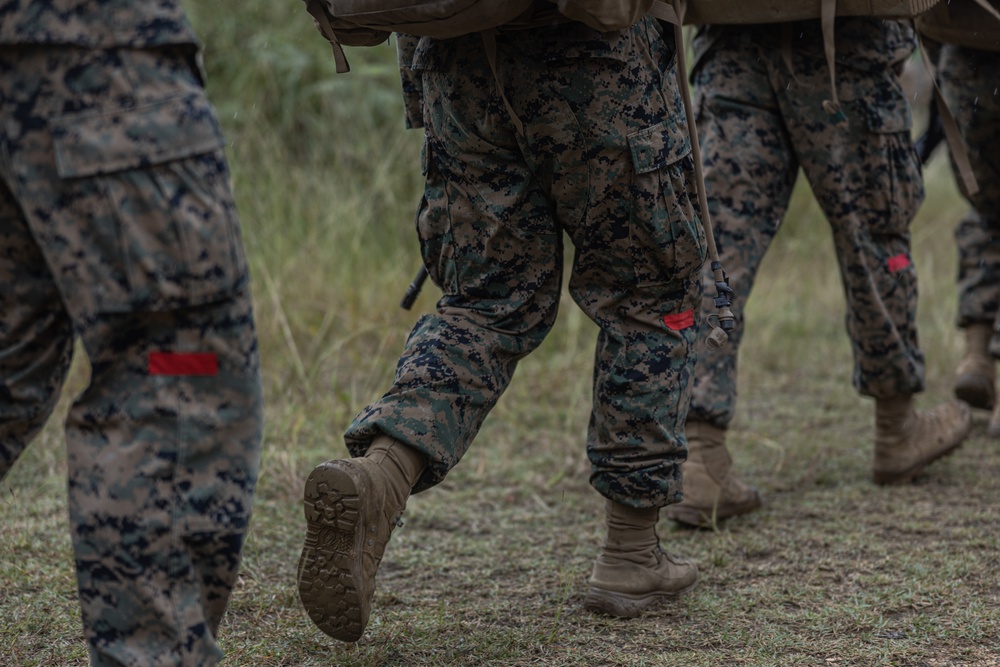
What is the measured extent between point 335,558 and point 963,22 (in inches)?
93.7

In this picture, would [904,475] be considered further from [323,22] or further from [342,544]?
[323,22]

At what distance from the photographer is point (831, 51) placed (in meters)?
2.81

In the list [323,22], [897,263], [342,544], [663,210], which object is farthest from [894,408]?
[323,22]

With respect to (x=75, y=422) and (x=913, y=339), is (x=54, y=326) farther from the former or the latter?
(x=913, y=339)

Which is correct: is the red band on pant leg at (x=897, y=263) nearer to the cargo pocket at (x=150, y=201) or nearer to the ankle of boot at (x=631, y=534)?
the ankle of boot at (x=631, y=534)

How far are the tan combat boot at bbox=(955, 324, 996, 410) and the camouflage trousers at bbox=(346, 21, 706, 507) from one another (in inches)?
76.6

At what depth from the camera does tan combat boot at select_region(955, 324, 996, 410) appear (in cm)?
403

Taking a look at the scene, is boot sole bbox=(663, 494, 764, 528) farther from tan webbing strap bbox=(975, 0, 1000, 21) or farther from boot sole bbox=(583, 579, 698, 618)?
tan webbing strap bbox=(975, 0, 1000, 21)

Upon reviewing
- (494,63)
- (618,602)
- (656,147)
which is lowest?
(618,602)

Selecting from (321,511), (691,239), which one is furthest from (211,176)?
(691,239)

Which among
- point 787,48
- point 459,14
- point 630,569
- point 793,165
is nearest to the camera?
point 459,14

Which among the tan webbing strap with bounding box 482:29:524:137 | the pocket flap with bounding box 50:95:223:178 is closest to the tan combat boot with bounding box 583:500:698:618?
the tan webbing strap with bounding box 482:29:524:137

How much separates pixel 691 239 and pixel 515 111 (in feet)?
1.45

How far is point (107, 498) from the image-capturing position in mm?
1585
